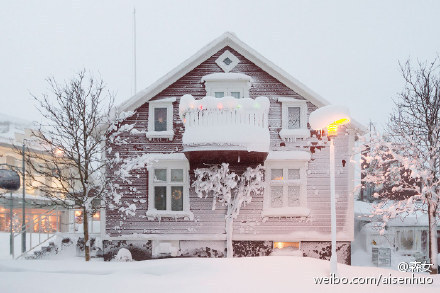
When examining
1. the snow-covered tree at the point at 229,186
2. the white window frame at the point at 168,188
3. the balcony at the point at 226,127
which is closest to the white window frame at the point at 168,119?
the white window frame at the point at 168,188

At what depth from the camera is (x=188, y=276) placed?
685 centimetres

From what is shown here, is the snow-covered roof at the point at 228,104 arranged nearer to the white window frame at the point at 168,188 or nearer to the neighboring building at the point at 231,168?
the neighboring building at the point at 231,168

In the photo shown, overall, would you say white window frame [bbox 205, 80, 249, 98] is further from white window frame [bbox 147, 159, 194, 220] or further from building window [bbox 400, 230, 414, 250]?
building window [bbox 400, 230, 414, 250]

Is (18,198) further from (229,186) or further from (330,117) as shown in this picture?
(330,117)

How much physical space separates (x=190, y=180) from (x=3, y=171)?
7.29 metres

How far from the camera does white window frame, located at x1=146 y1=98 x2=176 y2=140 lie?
14867 millimetres

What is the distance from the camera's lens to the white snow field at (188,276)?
6309 mm

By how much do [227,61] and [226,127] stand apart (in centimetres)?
362

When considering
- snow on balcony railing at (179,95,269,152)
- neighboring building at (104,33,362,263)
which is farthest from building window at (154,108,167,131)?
snow on balcony railing at (179,95,269,152)

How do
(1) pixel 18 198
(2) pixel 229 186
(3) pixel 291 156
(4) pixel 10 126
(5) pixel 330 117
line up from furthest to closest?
(4) pixel 10 126 < (1) pixel 18 198 < (3) pixel 291 156 < (2) pixel 229 186 < (5) pixel 330 117

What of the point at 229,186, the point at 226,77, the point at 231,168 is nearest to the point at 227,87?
the point at 226,77

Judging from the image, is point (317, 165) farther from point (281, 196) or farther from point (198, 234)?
point (198, 234)

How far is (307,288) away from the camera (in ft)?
20.9

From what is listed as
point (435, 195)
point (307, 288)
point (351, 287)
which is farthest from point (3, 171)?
point (435, 195)
